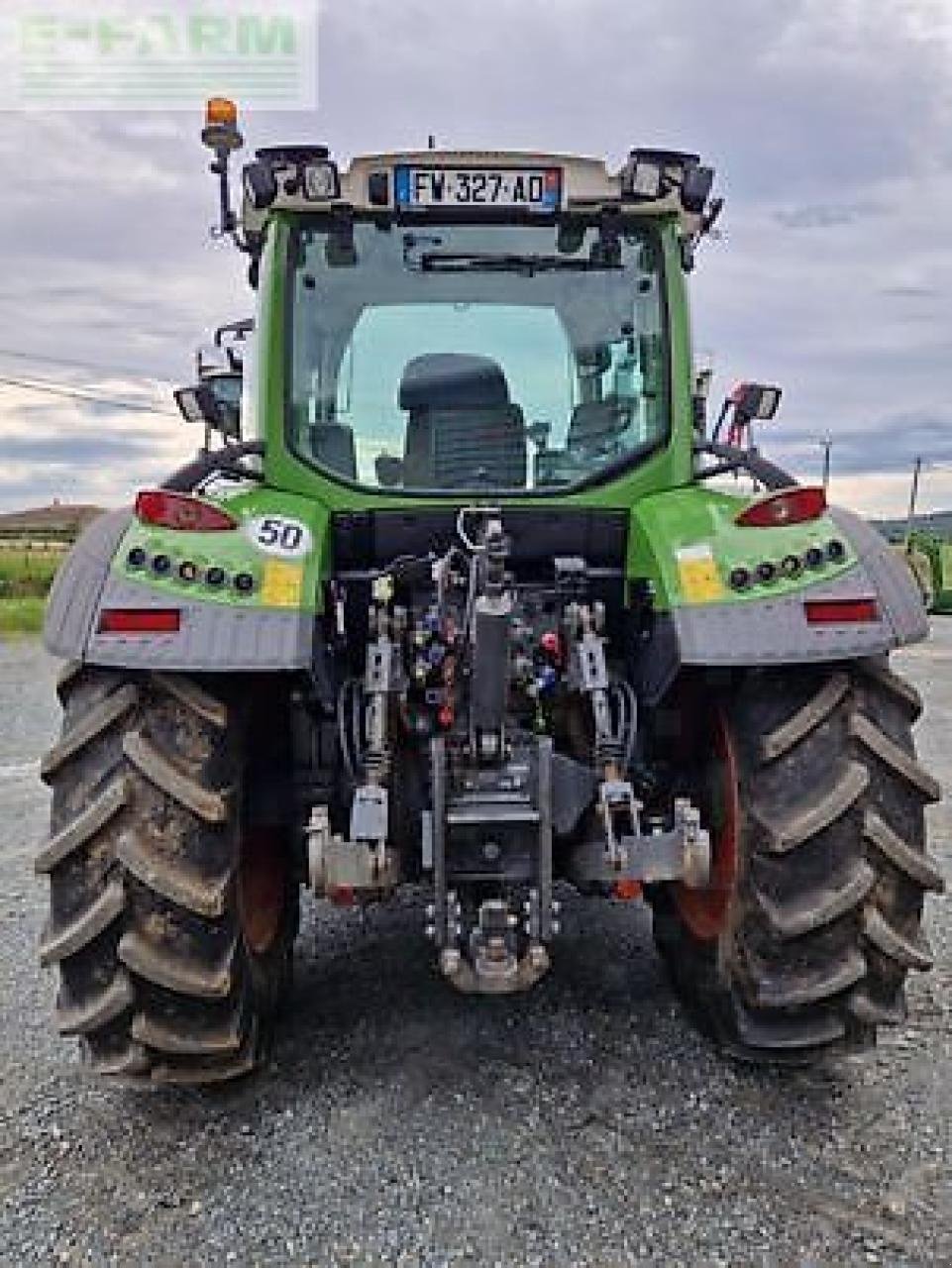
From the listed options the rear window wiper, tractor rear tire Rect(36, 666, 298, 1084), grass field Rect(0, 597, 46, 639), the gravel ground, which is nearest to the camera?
the gravel ground

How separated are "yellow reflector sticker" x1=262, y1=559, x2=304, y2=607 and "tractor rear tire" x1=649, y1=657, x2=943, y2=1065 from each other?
1137mm

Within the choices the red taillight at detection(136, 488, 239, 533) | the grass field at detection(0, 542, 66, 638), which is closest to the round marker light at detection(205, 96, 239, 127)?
the red taillight at detection(136, 488, 239, 533)

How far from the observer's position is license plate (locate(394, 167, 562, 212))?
12.1ft

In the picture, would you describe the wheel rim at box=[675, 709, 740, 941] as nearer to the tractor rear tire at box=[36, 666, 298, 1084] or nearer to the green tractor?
the green tractor

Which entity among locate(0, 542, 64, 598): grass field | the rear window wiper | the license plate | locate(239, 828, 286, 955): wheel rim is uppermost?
the license plate

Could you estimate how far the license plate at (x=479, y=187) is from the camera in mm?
3689

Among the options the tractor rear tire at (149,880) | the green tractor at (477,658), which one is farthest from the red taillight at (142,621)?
the tractor rear tire at (149,880)

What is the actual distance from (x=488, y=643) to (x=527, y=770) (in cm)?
39

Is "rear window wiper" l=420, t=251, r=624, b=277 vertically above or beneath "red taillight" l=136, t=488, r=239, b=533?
above

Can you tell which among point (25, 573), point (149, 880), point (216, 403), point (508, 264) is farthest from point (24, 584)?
point (149, 880)

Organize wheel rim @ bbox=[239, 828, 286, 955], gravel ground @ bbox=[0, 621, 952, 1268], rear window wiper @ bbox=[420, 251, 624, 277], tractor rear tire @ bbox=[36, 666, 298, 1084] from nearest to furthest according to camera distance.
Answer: gravel ground @ bbox=[0, 621, 952, 1268]
tractor rear tire @ bbox=[36, 666, 298, 1084]
wheel rim @ bbox=[239, 828, 286, 955]
rear window wiper @ bbox=[420, 251, 624, 277]

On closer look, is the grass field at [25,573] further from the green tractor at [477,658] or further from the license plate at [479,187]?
the license plate at [479,187]

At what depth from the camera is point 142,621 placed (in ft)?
9.97

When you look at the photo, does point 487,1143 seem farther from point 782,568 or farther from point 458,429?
point 458,429
